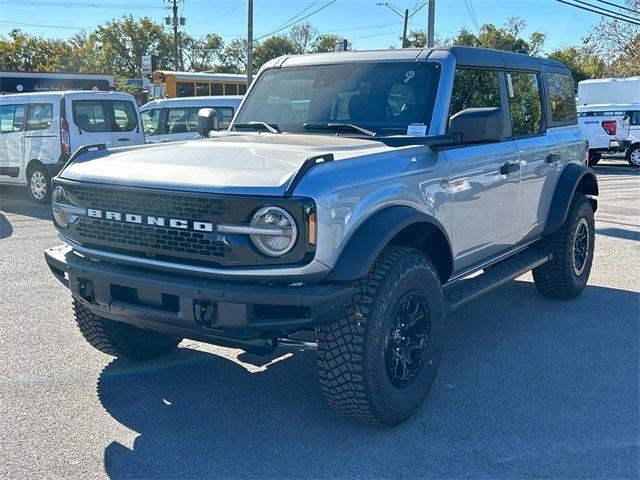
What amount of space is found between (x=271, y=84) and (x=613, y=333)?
3205 millimetres

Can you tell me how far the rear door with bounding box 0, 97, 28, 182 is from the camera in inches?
479

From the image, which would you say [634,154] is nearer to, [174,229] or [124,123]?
[124,123]

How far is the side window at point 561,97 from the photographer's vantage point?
5.92 metres

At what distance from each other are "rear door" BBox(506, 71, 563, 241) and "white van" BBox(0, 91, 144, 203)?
8428mm

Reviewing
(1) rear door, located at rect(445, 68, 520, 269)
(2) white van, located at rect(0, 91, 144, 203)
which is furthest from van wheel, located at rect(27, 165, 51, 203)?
(1) rear door, located at rect(445, 68, 520, 269)

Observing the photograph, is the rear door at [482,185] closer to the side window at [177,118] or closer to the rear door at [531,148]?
the rear door at [531,148]

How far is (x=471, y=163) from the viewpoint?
436 centimetres

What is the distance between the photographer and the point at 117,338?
4.25 m

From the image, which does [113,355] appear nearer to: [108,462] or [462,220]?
[108,462]

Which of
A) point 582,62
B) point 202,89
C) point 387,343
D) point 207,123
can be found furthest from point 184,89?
point 582,62

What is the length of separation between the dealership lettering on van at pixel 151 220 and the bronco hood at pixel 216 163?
155 millimetres

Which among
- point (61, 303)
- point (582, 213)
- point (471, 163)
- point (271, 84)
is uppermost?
point (271, 84)

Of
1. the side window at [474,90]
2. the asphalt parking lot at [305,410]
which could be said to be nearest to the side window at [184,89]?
the asphalt parking lot at [305,410]

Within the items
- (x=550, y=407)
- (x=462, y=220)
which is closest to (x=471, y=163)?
(x=462, y=220)
